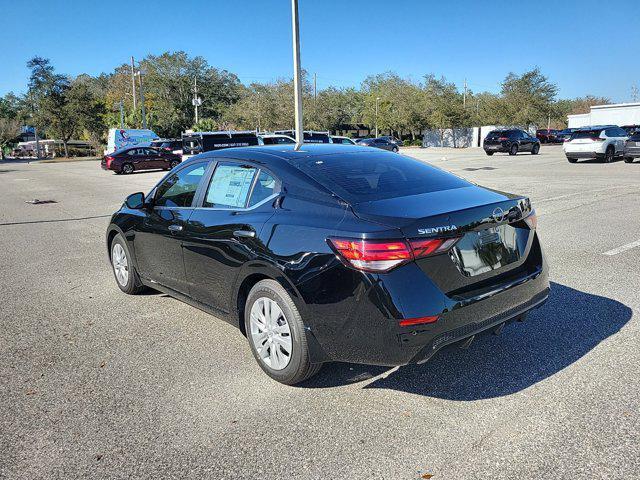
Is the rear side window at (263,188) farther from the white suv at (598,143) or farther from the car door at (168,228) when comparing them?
the white suv at (598,143)

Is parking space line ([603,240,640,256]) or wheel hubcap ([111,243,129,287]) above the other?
wheel hubcap ([111,243,129,287])

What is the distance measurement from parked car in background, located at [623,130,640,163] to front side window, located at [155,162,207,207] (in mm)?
22978

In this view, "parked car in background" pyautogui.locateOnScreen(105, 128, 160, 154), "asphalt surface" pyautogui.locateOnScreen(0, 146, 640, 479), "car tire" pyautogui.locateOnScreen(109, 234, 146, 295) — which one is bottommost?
"asphalt surface" pyautogui.locateOnScreen(0, 146, 640, 479)

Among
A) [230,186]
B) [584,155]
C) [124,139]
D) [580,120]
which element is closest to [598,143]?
[584,155]

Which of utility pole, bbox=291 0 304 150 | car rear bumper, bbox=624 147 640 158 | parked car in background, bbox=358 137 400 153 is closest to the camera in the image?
utility pole, bbox=291 0 304 150

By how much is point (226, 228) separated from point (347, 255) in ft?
3.86

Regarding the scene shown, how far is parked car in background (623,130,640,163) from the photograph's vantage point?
22359mm

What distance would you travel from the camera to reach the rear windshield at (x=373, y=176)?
3488mm

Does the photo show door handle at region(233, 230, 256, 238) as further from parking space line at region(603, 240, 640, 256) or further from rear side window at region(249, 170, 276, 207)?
parking space line at region(603, 240, 640, 256)

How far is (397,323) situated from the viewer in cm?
293

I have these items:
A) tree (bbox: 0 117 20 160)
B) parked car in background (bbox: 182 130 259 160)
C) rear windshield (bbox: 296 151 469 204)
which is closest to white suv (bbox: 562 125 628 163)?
parked car in background (bbox: 182 130 259 160)

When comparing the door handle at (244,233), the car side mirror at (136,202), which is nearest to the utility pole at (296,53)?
the car side mirror at (136,202)

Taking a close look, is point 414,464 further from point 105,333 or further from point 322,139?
point 322,139

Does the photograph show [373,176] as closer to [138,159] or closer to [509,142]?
[138,159]
